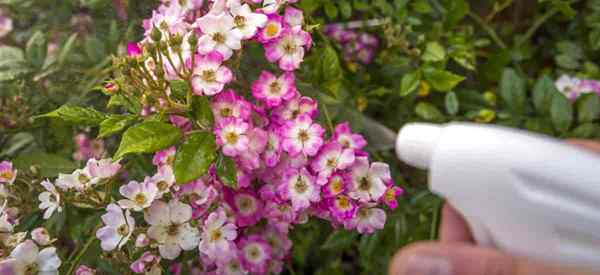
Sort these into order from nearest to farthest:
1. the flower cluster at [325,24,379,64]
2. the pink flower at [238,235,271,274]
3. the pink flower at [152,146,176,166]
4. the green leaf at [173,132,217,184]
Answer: the green leaf at [173,132,217,184]
the pink flower at [152,146,176,166]
the pink flower at [238,235,271,274]
the flower cluster at [325,24,379,64]

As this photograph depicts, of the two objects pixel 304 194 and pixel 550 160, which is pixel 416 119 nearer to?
pixel 304 194

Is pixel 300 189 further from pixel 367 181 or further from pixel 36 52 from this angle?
pixel 36 52

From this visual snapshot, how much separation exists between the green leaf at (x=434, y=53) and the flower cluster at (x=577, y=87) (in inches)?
10.9

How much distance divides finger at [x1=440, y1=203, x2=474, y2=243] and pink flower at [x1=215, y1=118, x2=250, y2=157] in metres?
0.28

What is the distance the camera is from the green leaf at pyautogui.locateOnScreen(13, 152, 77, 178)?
3.21 ft

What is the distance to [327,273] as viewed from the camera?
4.17 ft

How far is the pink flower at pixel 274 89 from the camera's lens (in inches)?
32.3

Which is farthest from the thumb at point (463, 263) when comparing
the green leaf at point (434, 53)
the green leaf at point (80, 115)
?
the green leaf at point (434, 53)

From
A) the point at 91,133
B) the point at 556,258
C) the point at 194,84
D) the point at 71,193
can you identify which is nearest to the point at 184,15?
the point at 194,84

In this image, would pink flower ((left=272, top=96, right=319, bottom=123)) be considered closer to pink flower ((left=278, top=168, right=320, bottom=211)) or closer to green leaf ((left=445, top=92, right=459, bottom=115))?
pink flower ((left=278, top=168, right=320, bottom=211))

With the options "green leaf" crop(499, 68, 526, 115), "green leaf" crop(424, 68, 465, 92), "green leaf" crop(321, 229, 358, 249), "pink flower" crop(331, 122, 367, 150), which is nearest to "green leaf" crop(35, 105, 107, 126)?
"pink flower" crop(331, 122, 367, 150)

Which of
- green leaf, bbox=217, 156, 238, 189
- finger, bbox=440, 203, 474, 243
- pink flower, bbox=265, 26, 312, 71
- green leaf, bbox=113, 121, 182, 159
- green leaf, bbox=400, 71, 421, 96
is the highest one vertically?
pink flower, bbox=265, 26, 312, 71

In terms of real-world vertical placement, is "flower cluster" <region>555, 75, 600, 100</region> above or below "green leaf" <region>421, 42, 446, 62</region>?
below

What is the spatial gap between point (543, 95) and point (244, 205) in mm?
586
